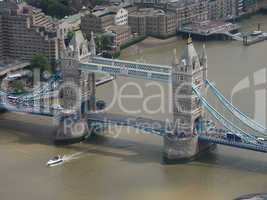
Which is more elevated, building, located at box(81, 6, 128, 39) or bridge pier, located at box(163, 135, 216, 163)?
building, located at box(81, 6, 128, 39)

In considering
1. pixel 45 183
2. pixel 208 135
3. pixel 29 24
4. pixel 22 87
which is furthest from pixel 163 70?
pixel 29 24

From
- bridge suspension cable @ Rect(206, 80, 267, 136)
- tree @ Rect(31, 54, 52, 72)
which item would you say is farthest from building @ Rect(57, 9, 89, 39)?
bridge suspension cable @ Rect(206, 80, 267, 136)

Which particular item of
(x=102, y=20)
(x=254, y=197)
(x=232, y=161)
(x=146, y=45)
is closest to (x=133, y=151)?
(x=232, y=161)

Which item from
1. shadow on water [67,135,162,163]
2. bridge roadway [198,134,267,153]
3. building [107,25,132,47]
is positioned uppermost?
building [107,25,132,47]

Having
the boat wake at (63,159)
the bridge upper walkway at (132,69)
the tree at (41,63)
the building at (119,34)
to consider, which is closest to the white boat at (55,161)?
the boat wake at (63,159)

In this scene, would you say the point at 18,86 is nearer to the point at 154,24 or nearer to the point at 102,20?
the point at 102,20

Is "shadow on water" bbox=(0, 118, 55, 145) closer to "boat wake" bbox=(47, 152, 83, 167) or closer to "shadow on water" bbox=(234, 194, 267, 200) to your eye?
"boat wake" bbox=(47, 152, 83, 167)
